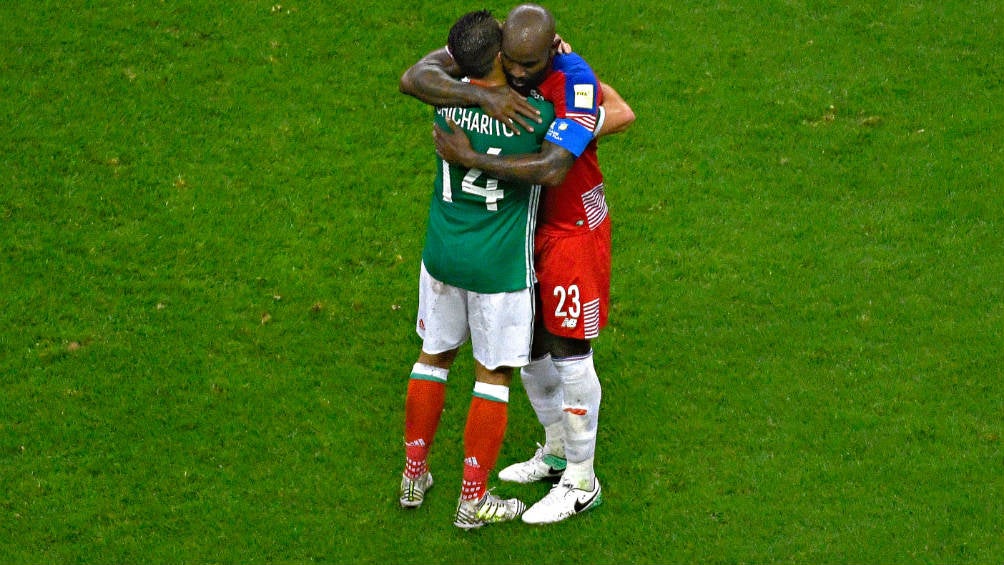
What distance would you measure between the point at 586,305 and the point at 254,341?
2.65 metres

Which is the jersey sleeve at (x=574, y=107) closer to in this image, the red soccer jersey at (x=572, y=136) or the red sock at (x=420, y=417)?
the red soccer jersey at (x=572, y=136)

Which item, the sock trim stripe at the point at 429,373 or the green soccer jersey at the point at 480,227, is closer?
the green soccer jersey at the point at 480,227

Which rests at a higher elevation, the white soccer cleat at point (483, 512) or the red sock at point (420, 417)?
the red sock at point (420, 417)

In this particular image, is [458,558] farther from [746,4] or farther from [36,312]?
[746,4]

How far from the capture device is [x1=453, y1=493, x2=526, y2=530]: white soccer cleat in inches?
281

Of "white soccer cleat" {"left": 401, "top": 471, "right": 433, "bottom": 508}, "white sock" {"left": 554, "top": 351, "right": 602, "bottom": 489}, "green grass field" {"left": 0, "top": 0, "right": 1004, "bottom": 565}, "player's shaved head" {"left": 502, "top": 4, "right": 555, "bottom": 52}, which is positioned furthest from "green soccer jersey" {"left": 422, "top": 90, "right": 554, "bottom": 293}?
"green grass field" {"left": 0, "top": 0, "right": 1004, "bottom": 565}

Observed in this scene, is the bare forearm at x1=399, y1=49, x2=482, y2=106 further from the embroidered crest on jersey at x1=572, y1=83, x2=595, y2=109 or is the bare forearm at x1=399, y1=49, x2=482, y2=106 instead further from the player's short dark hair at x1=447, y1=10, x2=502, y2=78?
the embroidered crest on jersey at x1=572, y1=83, x2=595, y2=109

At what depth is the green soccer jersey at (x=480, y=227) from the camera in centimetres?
658

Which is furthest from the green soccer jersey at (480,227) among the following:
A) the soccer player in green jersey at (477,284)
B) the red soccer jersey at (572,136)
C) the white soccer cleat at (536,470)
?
the white soccer cleat at (536,470)

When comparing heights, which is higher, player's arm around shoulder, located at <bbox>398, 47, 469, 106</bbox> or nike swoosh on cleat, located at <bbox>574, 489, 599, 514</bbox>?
player's arm around shoulder, located at <bbox>398, 47, 469, 106</bbox>

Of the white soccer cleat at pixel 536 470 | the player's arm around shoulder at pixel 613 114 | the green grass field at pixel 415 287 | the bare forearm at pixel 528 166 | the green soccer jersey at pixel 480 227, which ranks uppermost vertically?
the player's arm around shoulder at pixel 613 114

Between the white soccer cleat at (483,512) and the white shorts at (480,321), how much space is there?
82cm

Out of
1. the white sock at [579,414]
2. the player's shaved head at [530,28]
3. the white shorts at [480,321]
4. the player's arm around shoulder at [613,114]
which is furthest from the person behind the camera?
the white sock at [579,414]

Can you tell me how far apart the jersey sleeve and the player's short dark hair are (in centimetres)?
35
